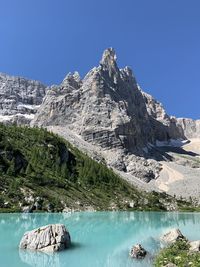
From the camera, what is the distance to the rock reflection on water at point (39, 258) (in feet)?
92.1

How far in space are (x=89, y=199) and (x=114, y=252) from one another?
9810 cm

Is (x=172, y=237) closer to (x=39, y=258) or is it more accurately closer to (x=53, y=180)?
(x=39, y=258)

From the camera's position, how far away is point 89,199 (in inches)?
5177

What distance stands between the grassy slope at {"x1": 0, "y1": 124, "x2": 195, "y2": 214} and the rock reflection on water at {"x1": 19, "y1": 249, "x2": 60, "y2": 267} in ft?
217

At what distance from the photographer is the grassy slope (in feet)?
367

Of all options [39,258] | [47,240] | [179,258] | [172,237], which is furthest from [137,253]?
[172,237]

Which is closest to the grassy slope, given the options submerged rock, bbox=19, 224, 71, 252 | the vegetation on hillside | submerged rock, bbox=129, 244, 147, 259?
submerged rock, bbox=19, 224, 71, 252

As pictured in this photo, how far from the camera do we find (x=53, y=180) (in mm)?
136500

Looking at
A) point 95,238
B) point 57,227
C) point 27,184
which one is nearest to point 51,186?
point 27,184

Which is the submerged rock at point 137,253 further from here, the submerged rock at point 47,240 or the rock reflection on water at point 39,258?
the submerged rock at point 47,240

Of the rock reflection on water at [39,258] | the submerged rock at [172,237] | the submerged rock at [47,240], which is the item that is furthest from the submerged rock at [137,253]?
the submerged rock at [172,237]

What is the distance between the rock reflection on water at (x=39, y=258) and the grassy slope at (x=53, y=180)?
2603 inches

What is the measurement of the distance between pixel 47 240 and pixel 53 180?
103288 mm

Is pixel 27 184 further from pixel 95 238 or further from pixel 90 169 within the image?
pixel 95 238
